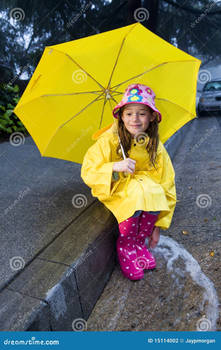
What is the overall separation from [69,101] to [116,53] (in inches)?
22.0

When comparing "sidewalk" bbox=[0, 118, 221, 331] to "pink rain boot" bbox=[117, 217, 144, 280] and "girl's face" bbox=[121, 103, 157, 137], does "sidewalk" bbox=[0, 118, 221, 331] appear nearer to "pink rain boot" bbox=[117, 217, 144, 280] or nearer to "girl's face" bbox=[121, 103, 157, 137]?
"pink rain boot" bbox=[117, 217, 144, 280]

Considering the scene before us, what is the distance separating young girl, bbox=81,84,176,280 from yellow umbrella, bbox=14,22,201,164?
268mm

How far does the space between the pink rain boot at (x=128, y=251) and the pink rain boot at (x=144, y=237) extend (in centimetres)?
4

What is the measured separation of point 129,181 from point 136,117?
1.60 feet

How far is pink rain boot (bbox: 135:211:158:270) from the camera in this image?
220cm

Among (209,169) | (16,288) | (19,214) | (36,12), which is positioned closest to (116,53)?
(19,214)

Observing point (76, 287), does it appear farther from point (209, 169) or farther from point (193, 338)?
point (209, 169)

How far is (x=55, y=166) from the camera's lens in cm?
426

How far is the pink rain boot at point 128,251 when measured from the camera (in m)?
2.20

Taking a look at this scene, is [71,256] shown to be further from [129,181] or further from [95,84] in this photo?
[95,84]

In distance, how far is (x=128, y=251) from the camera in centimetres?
232

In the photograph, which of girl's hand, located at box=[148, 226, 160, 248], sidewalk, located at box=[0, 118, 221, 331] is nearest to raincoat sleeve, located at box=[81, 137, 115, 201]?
sidewalk, located at box=[0, 118, 221, 331]

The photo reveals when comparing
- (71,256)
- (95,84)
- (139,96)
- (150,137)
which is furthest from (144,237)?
(95,84)

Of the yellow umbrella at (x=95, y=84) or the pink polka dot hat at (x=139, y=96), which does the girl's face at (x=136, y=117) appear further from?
the yellow umbrella at (x=95, y=84)
